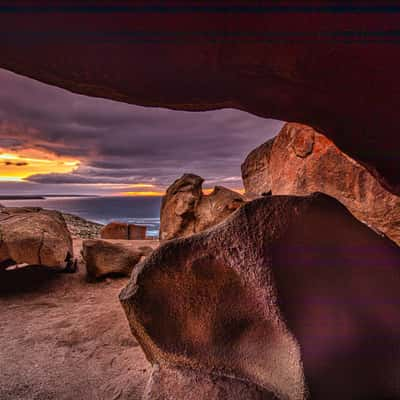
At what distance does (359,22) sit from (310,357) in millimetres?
2811

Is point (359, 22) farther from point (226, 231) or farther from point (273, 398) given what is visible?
point (273, 398)

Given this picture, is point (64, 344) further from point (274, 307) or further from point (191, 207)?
point (191, 207)

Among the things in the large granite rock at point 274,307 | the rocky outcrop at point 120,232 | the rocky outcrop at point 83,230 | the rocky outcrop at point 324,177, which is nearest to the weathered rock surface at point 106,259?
the rocky outcrop at point 324,177

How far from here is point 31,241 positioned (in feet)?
22.9

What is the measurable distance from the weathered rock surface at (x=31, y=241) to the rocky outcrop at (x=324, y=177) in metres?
6.49

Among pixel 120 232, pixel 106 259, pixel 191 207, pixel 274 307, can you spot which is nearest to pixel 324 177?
pixel 274 307

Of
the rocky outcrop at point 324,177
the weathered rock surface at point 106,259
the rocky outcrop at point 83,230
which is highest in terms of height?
the rocky outcrop at point 324,177

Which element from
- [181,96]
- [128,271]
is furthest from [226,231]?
[128,271]

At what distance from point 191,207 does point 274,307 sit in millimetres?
9118

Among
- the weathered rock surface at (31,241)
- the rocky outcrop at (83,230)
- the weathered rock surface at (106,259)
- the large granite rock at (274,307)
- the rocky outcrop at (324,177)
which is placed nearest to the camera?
the large granite rock at (274,307)

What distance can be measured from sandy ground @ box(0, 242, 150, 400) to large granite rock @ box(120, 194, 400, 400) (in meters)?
1.38

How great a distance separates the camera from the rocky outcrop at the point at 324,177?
480 centimetres

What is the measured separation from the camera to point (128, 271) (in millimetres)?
8609

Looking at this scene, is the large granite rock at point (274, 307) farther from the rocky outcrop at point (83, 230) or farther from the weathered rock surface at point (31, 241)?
the rocky outcrop at point (83, 230)
